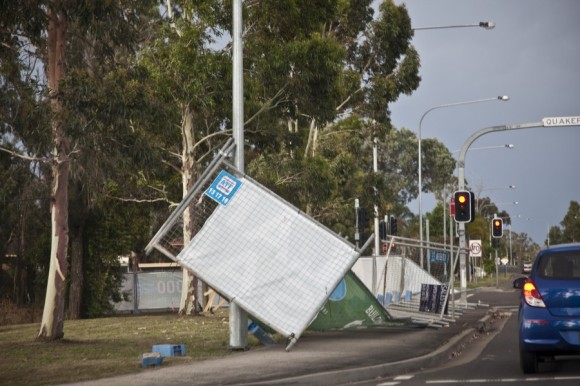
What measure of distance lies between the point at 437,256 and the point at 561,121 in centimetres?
646

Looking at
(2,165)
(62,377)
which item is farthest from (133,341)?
(2,165)

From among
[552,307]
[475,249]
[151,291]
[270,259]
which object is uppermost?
[475,249]

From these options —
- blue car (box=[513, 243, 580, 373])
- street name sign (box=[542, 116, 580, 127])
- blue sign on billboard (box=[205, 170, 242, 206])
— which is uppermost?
street name sign (box=[542, 116, 580, 127])

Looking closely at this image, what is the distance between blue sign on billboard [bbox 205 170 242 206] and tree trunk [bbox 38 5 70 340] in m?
5.43

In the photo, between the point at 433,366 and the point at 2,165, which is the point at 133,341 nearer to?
the point at 433,366

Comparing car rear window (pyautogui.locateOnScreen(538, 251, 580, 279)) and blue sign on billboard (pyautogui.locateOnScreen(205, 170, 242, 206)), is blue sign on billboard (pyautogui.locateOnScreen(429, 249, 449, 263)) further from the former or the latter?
car rear window (pyautogui.locateOnScreen(538, 251, 580, 279))

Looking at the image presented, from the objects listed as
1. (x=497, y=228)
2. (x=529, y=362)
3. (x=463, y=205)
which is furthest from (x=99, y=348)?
(x=497, y=228)

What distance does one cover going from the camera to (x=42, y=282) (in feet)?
120

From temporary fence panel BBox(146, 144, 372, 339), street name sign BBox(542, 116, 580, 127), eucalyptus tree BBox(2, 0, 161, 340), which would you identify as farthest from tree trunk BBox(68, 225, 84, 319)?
temporary fence panel BBox(146, 144, 372, 339)

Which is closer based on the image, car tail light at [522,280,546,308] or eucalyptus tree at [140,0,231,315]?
car tail light at [522,280,546,308]

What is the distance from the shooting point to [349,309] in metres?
20.3

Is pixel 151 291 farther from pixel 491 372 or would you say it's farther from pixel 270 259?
pixel 491 372

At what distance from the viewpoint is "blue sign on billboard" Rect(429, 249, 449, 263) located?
26016 mm

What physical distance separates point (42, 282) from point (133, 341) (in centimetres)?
1669
